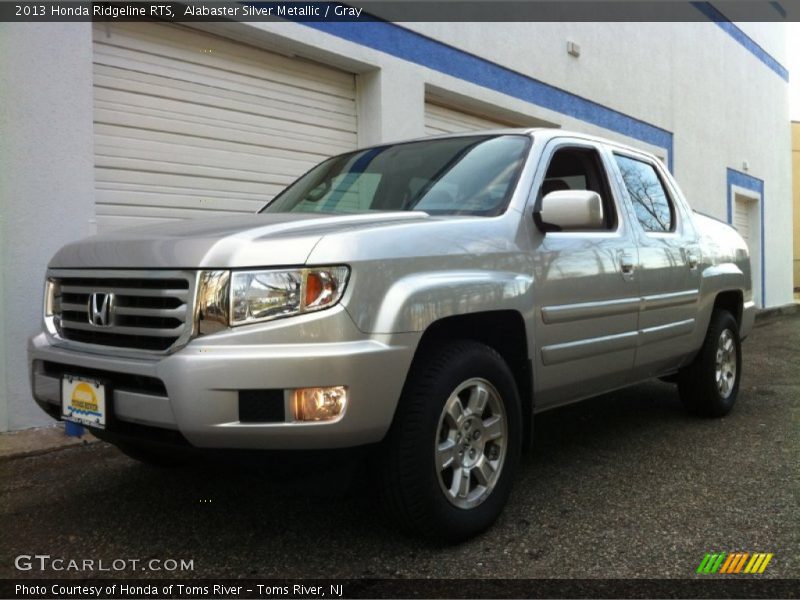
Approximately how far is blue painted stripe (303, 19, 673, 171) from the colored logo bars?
17.7 feet

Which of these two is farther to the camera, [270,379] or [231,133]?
[231,133]

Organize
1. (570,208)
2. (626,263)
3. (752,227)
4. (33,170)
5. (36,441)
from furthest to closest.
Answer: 1. (752,227)
2. (33,170)
3. (36,441)
4. (626,263)
5. (570,208)

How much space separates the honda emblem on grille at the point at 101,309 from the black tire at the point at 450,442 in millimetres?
1132

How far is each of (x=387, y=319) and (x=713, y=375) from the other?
3253 millimetres

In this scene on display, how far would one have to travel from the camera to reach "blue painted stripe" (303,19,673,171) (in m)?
7.25

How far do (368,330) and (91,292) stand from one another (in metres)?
1.14

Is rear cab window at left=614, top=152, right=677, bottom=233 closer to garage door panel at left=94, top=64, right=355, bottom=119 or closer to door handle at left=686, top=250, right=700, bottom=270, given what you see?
door handle at left=686, top=250, right=700, bottom=270

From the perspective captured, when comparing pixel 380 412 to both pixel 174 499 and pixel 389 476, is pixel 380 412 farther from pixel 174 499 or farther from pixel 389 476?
pixel 174 499

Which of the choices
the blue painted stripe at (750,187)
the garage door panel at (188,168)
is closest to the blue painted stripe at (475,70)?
the garage door panel at (188,168)

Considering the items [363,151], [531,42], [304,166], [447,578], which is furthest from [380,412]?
[531,42]

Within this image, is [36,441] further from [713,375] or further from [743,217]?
[743,217]

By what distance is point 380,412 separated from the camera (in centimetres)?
261

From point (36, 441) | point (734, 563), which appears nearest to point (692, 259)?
point (734, 563)

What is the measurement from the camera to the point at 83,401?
285cm
